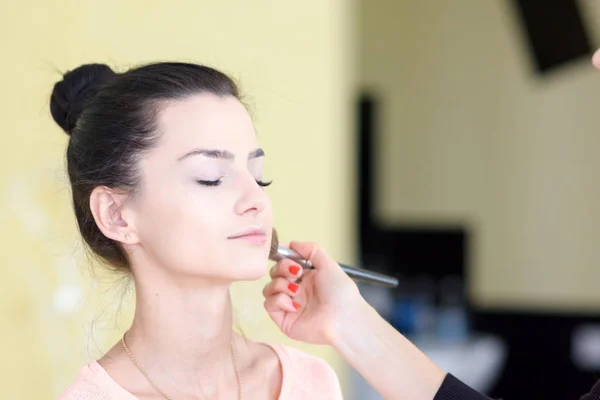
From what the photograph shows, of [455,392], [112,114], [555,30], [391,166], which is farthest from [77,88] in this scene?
[391,166]

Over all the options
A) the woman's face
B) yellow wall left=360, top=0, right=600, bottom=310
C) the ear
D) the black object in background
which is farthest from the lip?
yellow wall left=360, top=0, right=600, bottom=310

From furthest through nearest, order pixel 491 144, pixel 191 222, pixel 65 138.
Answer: pixel 491 144 → pixel 65 138 → pixel 191 222

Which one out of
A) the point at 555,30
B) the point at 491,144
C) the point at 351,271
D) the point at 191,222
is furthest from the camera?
the point at 491,144

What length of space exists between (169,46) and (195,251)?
0.69m

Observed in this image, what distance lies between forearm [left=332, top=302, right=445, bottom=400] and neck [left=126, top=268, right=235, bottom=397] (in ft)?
0.52

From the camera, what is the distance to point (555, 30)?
3309 mm

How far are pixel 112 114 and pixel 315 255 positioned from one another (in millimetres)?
324

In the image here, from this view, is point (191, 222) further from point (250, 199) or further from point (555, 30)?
point (555, 30)

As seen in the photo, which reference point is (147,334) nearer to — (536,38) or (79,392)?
(79,392)

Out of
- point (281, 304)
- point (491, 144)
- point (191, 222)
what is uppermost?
Answer: point (491, 144)

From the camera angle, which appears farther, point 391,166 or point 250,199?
point 391,166

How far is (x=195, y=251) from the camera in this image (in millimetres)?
950

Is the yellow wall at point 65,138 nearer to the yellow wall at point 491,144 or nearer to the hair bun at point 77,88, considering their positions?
the hair bun at point 77,88

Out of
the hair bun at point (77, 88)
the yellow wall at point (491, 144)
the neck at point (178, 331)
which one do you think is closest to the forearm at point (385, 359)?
the neck at point (178, 331)
